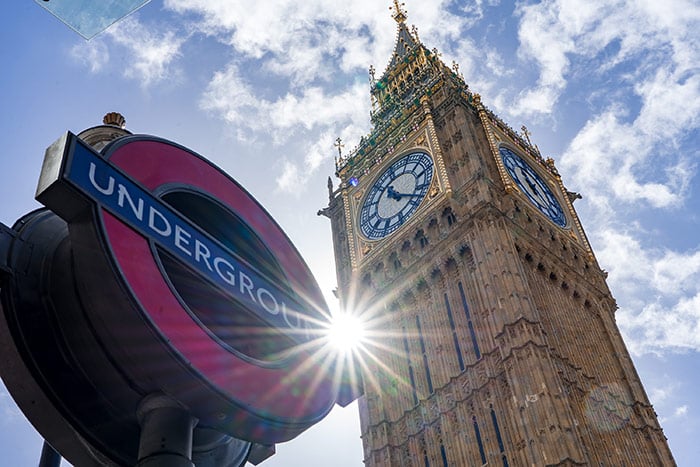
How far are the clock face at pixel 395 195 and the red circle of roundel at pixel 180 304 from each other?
32.4m

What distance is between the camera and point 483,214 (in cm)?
3538

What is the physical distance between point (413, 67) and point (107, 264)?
5140 cm

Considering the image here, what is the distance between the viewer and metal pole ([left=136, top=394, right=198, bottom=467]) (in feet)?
15.9

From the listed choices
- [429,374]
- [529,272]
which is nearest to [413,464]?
[429,374]

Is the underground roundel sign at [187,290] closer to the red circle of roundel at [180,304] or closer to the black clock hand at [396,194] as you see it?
the red circle of roundel at [180,304]

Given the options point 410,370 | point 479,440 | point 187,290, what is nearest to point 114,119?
point 187,290

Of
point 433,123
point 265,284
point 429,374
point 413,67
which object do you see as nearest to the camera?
point 265,284

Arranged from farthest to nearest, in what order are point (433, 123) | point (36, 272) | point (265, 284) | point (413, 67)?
1. point (413, 67)
2. point (433, 123)
3. point (265, 284)
4. point (36, 272)

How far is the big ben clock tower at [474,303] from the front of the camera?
1153 inches

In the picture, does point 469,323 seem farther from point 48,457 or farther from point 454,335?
point 48,457

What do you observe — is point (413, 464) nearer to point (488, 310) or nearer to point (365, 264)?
point (488, 310)

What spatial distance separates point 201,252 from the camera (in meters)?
5.73

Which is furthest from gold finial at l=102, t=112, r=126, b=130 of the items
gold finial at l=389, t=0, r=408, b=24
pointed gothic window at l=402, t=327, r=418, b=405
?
gold finial at l=389, t=0, r=408, b=24

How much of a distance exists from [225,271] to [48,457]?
1.97 metres
